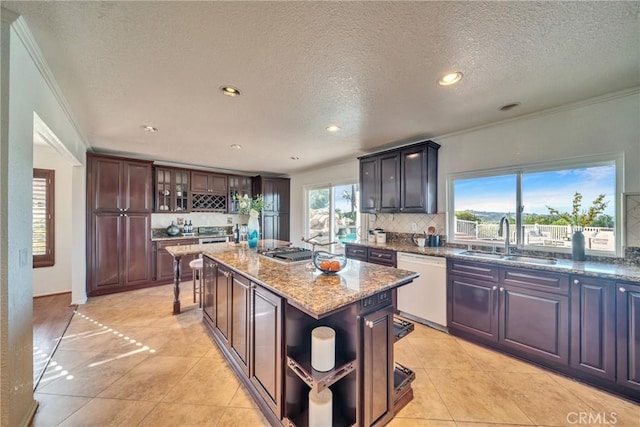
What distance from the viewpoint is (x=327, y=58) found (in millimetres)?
1618

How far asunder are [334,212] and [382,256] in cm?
201

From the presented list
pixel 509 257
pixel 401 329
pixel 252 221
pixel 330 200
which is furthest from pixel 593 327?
pixel 330 200

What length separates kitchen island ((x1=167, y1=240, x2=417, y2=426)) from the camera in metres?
1.31

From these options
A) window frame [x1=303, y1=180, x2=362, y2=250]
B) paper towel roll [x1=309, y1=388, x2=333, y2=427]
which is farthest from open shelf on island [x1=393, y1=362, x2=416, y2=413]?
window frame [x1=303, y1=180, x2=362, y2=250]

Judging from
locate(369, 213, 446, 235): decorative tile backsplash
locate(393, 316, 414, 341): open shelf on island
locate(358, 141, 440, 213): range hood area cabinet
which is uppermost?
locate(358, 141, 440, 213): range hood area cabinet

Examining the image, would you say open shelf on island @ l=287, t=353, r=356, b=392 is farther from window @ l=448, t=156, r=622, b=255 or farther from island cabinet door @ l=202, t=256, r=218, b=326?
window @ l=448, t=156, r=622, b=255

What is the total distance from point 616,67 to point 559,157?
0.91 metres

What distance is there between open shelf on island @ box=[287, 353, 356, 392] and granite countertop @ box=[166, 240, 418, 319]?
39 cm

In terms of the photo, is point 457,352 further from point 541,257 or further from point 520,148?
point 520,148

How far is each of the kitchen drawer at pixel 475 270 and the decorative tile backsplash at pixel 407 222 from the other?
0.79 m

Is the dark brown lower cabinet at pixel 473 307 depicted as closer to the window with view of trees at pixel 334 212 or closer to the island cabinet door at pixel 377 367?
the island cabinet door at pixel 377 367

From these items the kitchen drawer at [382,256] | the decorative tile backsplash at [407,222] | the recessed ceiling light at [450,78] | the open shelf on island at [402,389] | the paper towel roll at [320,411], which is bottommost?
the open shelf on island at [402,389]

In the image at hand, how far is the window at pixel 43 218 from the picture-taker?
389 centimetres

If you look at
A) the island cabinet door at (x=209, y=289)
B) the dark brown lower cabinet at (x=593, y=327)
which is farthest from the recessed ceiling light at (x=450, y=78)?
the island cabinet door at (x=209, y=289)
